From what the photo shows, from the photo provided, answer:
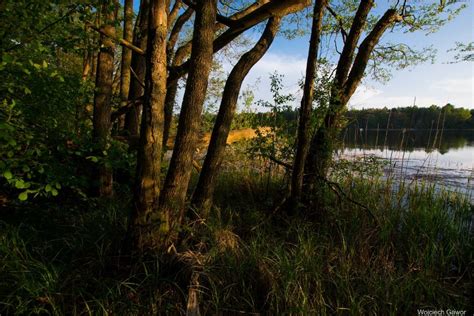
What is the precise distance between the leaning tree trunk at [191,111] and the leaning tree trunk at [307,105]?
1.74m

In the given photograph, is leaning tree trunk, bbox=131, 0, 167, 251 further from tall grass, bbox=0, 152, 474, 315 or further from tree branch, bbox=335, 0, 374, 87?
tree branch, bbox=335, 0, 374, 87

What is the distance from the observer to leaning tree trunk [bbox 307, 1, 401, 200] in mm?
4176

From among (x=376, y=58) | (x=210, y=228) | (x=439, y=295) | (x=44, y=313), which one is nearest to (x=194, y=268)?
(x=210, y=228)

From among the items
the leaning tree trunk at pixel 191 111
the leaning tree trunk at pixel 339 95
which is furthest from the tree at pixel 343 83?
the leaning tree trunk at pixel 191 111

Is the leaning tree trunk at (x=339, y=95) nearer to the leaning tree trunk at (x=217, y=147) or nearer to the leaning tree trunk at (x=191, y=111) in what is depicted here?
the leaning tree trunk at (x=217, y=147)

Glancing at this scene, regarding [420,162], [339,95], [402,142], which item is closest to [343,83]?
[339,95]

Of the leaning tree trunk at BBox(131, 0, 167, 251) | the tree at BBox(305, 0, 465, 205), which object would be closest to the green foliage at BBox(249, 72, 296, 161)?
the tree at BBox(305, 0, 465, 205)

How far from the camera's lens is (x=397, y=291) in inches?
95.3

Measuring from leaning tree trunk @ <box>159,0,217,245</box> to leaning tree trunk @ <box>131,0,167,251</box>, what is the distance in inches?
4.6

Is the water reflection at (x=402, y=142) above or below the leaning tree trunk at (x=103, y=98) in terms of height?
below

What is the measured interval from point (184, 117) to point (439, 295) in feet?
9.90

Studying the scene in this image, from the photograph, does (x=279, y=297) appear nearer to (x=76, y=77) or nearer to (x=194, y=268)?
(x=194, y=268)

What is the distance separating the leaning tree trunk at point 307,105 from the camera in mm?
3760

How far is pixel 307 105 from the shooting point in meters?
3.88
